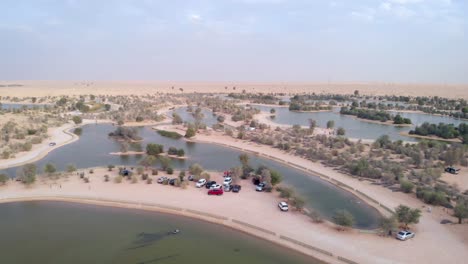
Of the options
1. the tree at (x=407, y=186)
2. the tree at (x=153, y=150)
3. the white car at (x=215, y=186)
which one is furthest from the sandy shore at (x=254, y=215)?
the tree at (x=153, y=150)

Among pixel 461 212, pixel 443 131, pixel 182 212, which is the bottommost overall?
pixel 182 212

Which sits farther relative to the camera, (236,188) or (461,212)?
(236,188)

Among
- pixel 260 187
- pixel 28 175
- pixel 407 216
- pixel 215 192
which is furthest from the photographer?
pixel 28 175

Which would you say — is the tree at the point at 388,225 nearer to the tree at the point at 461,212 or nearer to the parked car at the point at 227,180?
the tree at the point at 461,212

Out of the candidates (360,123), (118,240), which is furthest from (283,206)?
(360,123)

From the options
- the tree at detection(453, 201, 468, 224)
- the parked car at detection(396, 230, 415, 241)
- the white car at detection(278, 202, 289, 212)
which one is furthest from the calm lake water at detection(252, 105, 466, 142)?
the parked car at detection(396, 230, 415, 241)

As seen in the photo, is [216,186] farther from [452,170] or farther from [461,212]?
[452,170]
